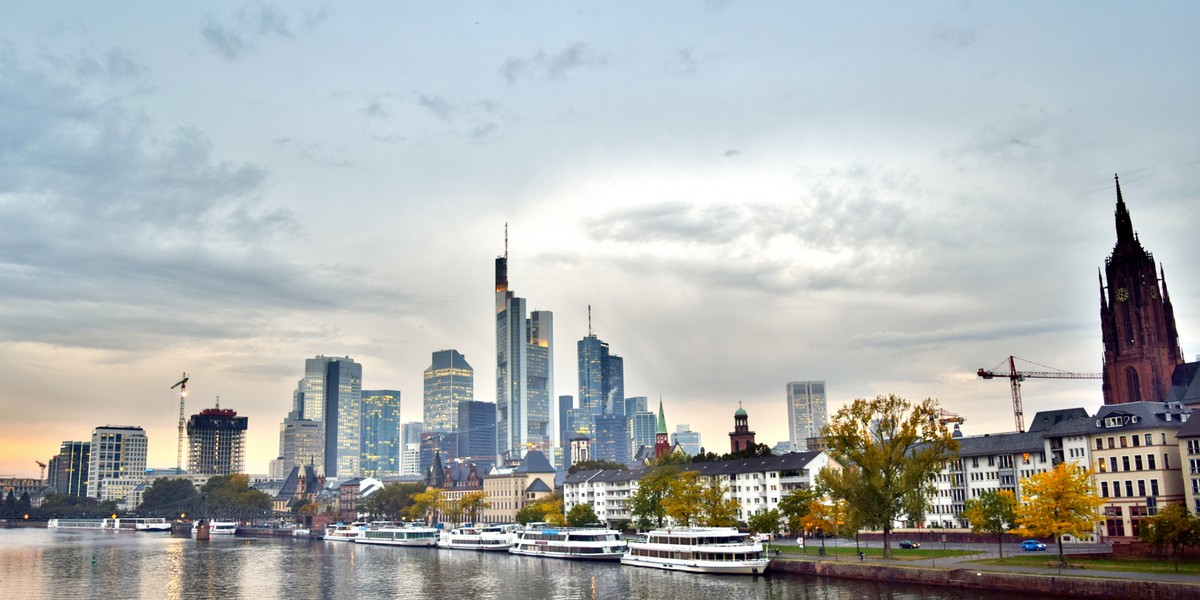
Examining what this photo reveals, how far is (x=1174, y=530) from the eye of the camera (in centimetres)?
8281

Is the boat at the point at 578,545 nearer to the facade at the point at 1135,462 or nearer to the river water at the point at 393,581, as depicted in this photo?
the river water at the point at 393,581

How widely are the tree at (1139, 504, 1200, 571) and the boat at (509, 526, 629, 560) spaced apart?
8221 cm

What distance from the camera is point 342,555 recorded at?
18262 centimetres

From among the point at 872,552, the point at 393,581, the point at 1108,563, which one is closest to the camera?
the point at 1108,563

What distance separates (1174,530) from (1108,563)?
7132 mm

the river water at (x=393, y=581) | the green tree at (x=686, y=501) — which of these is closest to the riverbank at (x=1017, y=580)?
the river water at (x=393, y=581)

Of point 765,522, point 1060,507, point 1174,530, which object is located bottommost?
point 765,522

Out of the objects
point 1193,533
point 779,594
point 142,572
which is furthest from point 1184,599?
point 142,572

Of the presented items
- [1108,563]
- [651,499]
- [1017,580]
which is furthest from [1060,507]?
[651,499]

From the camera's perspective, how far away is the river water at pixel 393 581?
328 feet

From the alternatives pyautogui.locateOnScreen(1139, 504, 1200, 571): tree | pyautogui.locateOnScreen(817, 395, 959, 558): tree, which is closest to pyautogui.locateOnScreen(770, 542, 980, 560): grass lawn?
pyautogui.locateOnScreen(817, 395, 959, 558): tree

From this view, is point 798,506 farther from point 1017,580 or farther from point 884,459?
point 1017,580

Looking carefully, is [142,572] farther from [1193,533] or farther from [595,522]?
[1193,533]

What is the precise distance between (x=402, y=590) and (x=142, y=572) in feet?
182
